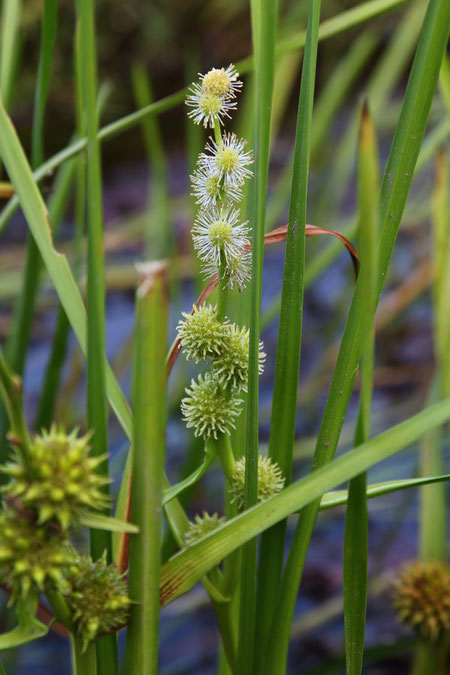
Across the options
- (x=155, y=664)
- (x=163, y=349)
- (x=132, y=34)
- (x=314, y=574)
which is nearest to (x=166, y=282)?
(x=163, y=349)

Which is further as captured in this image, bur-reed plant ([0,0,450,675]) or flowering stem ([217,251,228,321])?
flowering stem ([217,251,228,321])

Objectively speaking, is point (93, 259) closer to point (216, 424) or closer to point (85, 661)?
point (216, 424)

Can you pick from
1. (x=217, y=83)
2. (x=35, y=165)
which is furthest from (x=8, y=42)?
(x=217, y=83)

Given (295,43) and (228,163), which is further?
(295,43)

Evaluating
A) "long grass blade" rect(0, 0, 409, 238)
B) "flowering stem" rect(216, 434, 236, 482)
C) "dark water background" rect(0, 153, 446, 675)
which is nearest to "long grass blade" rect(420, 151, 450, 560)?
"dark water background" rect(0, 153, 446, 675)

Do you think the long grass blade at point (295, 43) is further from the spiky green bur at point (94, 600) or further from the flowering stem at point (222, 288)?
the spiky green bur at point (94, 600)

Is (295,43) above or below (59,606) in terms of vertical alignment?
above

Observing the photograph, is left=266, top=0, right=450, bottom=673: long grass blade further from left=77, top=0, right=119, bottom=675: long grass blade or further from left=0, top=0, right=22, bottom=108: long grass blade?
left=0, top=0, right=22, bottom=108: long grass blade
